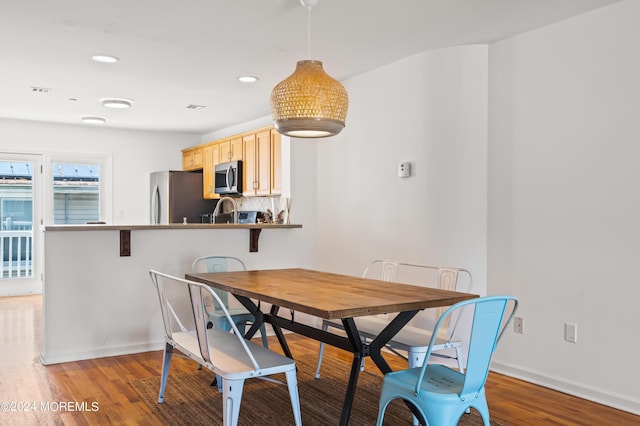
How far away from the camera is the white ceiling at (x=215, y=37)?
11.0ft

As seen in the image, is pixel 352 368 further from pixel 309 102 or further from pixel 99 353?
→ pixel 99 353

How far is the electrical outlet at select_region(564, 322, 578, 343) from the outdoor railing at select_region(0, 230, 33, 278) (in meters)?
6.75

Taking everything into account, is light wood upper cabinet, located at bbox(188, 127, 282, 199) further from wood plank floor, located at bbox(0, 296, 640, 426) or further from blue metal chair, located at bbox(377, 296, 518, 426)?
blue metal chair, located at bbox(377, 296, 518, 426)

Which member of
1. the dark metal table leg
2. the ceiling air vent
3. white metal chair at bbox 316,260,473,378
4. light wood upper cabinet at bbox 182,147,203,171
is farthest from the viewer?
light wood upper cabinet at bbox 182,147,203,171

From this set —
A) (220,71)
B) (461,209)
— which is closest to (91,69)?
(220,71)

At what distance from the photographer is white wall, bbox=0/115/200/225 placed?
24.3 feet

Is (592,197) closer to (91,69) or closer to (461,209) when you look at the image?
(461,209)

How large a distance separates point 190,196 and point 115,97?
6.96ft

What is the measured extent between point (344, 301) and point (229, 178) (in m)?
4.56

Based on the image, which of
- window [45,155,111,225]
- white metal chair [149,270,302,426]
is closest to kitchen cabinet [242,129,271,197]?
window [45,155,111,225]

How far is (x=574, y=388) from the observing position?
346 cm

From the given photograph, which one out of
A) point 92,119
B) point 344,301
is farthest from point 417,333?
point 92,119

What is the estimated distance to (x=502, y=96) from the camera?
392 cm

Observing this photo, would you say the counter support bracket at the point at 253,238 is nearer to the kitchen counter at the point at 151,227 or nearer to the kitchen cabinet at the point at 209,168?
the kitchen counter at the point at 151,227
